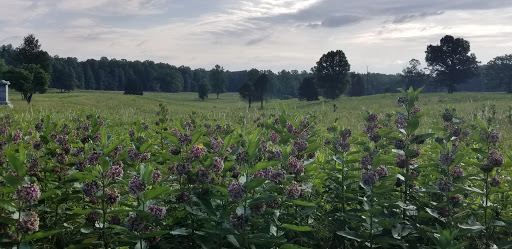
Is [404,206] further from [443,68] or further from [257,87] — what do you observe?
[443,68]

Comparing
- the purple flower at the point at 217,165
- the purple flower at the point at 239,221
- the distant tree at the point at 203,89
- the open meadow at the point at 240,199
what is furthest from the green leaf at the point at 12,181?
the distant tree at the point at 203,89

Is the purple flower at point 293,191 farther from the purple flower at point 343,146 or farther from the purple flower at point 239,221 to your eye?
the purple flower at point 343,146

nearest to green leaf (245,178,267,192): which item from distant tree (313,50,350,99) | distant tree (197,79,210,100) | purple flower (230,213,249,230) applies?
purple flower (230,213,249,230)

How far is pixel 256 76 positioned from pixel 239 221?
86.2 m

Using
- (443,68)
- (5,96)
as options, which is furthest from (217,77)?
(5,96)

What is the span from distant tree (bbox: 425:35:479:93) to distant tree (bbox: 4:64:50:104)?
81.8m

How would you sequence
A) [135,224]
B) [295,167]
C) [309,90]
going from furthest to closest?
[309,90] < [295,167] < [135,224]

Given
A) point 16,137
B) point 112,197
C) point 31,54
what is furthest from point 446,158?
point 31,54

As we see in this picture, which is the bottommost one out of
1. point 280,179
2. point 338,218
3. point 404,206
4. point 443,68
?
point 338,218

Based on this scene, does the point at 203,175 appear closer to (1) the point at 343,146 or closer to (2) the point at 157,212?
(2) the point at 157,212

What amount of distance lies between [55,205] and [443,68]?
98548 millimetres

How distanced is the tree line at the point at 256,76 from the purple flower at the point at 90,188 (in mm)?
62649

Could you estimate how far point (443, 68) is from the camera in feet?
295

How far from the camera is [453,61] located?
88438mm
